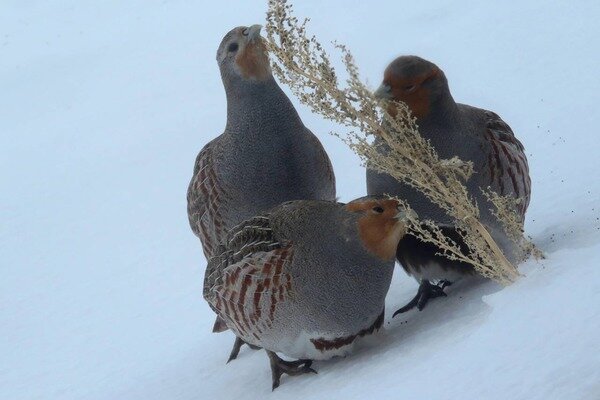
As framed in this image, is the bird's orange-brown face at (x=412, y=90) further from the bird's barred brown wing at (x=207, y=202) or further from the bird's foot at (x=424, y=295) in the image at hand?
the bird's barred brown wing at (x=207, y=202)

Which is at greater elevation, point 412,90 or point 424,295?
point 412,90

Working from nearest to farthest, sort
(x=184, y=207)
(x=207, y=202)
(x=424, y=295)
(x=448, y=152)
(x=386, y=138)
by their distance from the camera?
(x=386, y=138), (x=448, y=152), (x=424, y=295), (x=207, y=202), (x=184, y=207)

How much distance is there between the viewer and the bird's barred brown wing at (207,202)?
371 cm

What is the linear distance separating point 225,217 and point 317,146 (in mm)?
440

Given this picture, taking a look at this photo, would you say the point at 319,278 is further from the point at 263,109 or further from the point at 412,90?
the point at 263,109

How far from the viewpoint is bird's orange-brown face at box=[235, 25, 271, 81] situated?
3.52 metres

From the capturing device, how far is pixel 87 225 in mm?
7172

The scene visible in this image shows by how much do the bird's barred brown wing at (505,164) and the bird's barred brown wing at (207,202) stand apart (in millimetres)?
1018

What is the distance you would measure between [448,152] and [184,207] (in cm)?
413

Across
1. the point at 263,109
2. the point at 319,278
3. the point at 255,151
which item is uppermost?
the point at 263,109

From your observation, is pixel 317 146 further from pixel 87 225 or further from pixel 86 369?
pixel 87 225

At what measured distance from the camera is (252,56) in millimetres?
3594

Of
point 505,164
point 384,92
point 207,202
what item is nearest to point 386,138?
point 384,92

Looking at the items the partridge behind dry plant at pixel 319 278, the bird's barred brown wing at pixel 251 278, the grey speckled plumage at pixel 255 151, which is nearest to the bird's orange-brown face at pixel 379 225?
the partridge behind dry plant at pixel 319 278
